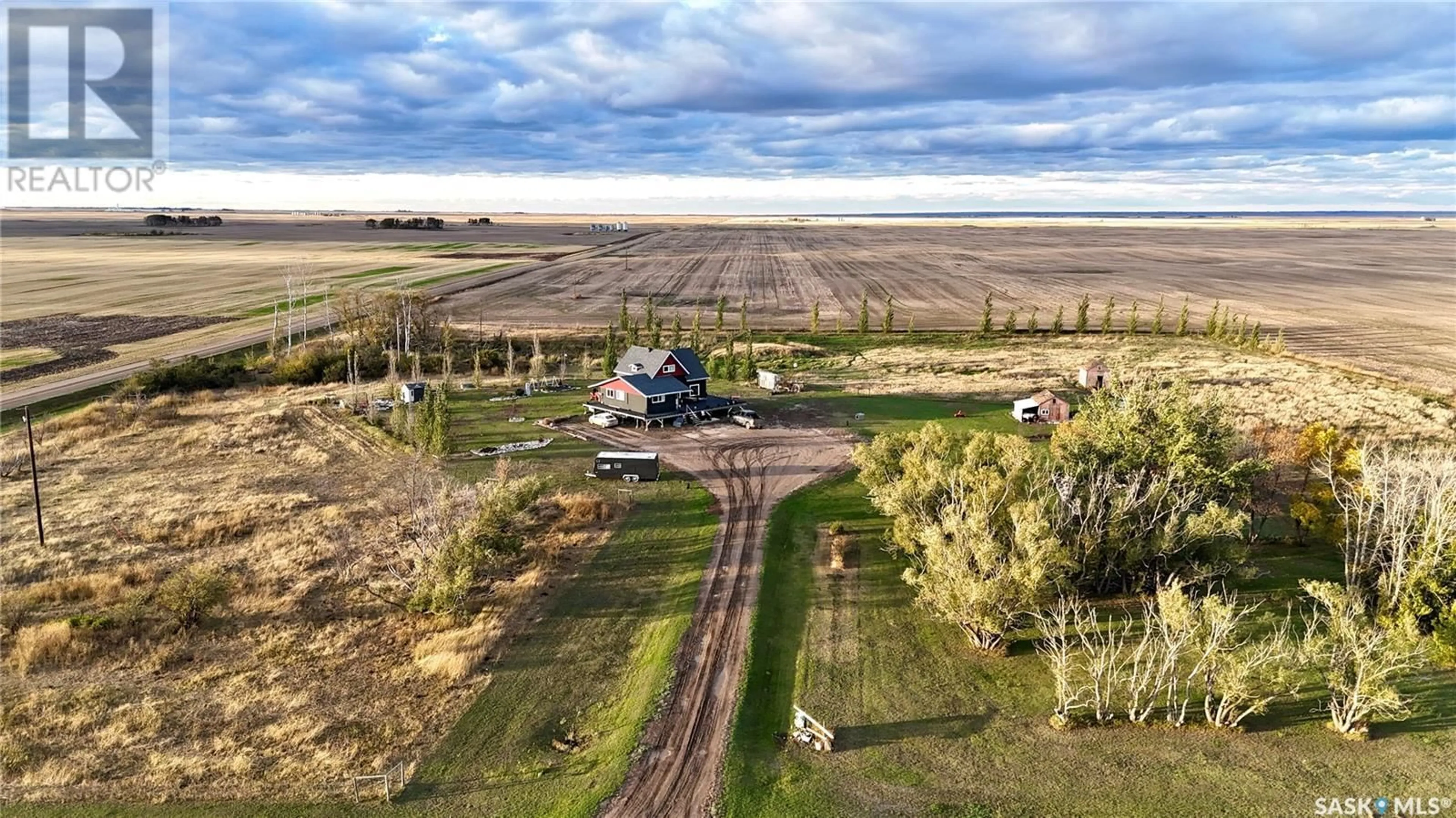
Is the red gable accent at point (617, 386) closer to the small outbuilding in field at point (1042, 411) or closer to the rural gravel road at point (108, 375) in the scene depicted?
the small outbuilding in field at point (1042, 411)

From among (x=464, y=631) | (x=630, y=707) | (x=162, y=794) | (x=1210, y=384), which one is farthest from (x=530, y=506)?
(x=1210, y=384)

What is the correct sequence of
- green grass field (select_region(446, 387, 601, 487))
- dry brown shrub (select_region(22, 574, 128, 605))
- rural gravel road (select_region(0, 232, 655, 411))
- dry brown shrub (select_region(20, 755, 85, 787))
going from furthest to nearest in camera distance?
rural gravel road (select_region(0, 232, 655, 411)), green grass field (select_region(446, 387, 601, 487)), dry brown shrub (select_region(22, 574, 128, 605)), dry brown shrub (select_region(20, 755, 85, 787))

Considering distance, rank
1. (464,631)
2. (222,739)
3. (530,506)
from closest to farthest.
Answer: (222,739) → (464,631) → (530,506)

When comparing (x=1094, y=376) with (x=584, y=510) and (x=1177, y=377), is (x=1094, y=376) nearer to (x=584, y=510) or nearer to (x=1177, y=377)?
(x=1177, y=377)

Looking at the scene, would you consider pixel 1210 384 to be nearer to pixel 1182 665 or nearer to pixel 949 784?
pixel 1182 665

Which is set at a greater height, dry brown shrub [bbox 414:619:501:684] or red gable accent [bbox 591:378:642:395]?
red gable accent [bbox 591:378:642:395]

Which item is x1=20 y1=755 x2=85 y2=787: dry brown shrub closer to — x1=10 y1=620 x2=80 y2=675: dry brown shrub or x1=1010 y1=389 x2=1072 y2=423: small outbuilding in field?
x1=10 y1=620 x2=80 y2=675: dry brown shrub

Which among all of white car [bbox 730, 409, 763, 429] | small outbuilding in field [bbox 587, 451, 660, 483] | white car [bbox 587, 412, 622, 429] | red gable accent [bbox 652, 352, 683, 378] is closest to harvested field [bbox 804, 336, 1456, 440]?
white car [bbox 730, 409, 763, 429]
